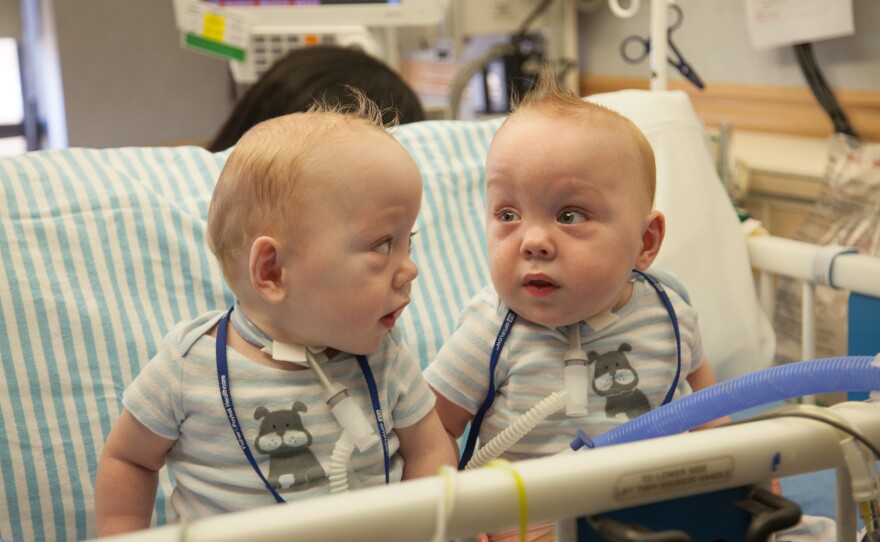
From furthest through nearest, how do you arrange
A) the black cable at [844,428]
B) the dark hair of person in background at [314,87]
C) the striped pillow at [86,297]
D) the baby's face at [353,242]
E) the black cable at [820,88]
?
the black cable at [820,88] → the dark hair of person in background at [314,87] → the striped pillow at [86,297] → the baby's face at [353,242] → the black cable at [844,428]

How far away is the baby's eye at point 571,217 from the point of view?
111 cm

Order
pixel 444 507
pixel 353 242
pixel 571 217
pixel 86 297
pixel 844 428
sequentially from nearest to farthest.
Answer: pixel 444 507
pixel 844 428
pixel 353 242
pixel 571 217
pixel 86 297

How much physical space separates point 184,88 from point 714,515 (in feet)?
11.2

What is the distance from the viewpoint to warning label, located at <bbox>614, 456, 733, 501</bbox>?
711 mm

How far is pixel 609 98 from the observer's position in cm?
174

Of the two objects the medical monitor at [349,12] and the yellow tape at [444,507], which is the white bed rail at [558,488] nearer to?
the yellow tape at [444,507]

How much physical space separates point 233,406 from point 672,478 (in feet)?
A: 1.56

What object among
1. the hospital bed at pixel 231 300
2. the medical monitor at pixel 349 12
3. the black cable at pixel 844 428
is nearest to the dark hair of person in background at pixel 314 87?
the hospital bed at pixel 231 300

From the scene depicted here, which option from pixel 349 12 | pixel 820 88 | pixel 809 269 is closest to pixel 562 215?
pixel 809 269

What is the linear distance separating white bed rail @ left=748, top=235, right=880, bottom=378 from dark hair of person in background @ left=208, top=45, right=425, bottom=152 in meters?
0.69

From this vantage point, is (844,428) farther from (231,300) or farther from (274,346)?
(231,300)

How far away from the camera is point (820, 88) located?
217 cm

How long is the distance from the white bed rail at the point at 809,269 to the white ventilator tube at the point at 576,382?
54cm

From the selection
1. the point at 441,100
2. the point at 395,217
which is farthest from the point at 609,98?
the point at 441,100
